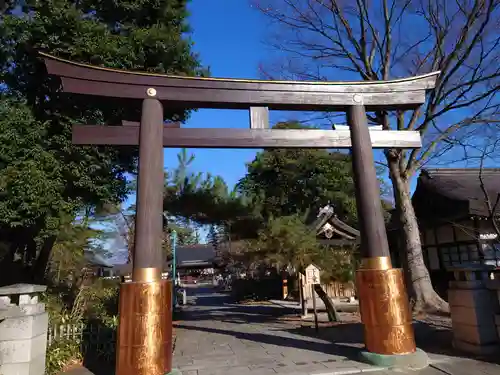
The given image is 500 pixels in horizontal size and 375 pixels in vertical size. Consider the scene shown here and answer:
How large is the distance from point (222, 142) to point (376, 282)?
3507mm

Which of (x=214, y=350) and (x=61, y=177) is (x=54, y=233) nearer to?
(x=61, y=177)

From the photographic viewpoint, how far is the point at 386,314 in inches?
215

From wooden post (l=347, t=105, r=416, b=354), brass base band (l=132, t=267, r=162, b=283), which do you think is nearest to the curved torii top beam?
wooden post (l=347, t=105, r=416, b=354)

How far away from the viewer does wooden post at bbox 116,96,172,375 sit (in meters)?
4.76

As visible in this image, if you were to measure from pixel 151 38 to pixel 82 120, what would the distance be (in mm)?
2976

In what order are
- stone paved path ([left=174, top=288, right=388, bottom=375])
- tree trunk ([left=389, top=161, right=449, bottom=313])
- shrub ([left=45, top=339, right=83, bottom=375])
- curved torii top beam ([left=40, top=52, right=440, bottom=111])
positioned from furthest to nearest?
tree trunk ([left=389, top=161, right=449, bottom=313])
shrub ([left=45, top=339, right=83, bottom=375])
curved torii top beam ([left=40, top=52, right=440, bottom=111])
stone paved path ([left=174, top=288, right=388, bottom=375])

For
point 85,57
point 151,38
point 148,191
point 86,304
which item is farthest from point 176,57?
point 86,304

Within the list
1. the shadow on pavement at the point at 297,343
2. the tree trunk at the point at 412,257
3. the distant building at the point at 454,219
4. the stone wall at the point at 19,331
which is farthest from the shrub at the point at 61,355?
the distant building at the point at 454,219

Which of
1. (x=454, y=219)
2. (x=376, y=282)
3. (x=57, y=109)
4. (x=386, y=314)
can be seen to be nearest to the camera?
(x=386, y=314)

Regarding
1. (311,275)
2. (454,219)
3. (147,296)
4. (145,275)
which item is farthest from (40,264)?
(454,219)

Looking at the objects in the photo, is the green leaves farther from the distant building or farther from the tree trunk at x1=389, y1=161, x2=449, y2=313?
the tree trunk at x1=389, y1=161, x2=449, y2=313

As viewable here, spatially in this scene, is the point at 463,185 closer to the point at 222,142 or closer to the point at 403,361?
the point at 403,361

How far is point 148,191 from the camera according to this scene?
545cm

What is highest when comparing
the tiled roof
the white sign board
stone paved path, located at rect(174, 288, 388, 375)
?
the tiled roof
